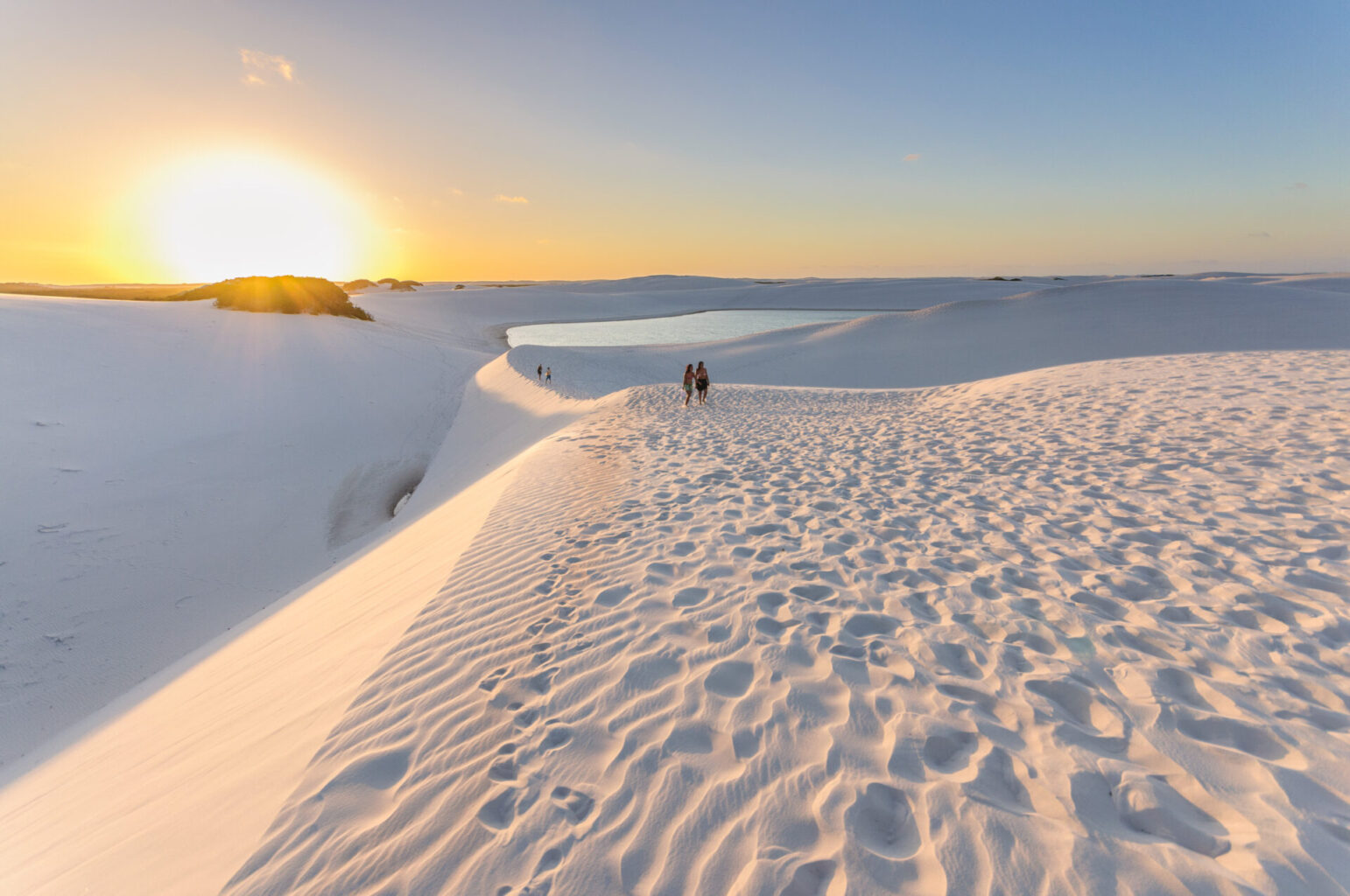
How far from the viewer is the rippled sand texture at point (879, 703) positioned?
2014 millimetres

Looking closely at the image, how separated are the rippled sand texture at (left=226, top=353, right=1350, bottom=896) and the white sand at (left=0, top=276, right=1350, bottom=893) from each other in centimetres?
2

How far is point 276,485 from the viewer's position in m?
12.5

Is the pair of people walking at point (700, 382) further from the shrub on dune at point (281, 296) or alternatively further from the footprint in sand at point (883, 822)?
the shrub on dune at point (281, 296)

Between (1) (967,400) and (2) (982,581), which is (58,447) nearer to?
(2) (982,581)

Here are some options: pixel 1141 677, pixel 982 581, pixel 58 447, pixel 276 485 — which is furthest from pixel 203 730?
pixel 58 447

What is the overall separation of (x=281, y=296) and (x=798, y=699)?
137ft

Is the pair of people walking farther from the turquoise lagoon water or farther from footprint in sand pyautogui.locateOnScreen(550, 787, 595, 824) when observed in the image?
the turquoise lagoon water

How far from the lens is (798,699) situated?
9.16 feet

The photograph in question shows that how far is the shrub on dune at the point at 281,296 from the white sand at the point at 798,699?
3512 centimetres

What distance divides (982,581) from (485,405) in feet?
61.2

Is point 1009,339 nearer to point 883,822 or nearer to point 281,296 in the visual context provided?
point 883,822

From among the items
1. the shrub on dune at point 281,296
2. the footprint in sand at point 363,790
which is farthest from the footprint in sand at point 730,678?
the shrub on dune at point 281,296

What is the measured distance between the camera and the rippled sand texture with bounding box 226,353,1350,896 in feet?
6.61

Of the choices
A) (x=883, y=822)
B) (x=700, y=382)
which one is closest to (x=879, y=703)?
(x=883, y=822)
